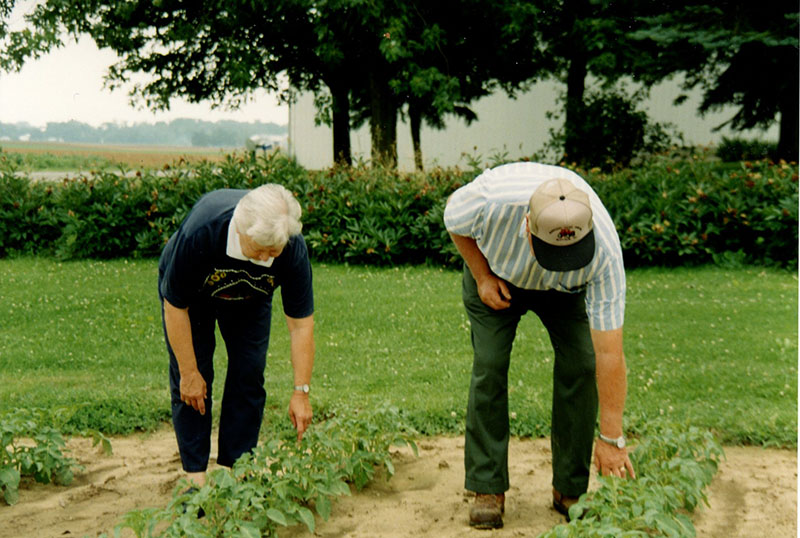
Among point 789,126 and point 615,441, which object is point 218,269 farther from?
point 789,126

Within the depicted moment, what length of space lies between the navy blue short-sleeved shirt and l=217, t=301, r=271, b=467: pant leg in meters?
0.13

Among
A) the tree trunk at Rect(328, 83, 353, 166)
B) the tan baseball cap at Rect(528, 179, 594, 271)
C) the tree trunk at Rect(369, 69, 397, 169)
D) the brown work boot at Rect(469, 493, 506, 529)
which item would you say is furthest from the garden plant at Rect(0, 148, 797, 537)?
the tree trunk at Rect(328, 83, 353, 166)

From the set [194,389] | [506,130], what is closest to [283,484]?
[194,389]

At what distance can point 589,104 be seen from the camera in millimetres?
17781

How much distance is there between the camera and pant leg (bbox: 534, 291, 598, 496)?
142 inches

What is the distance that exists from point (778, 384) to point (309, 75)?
1491 centimetres

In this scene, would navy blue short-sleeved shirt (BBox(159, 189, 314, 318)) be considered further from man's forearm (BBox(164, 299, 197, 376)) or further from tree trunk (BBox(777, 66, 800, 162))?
tree trunk (BBox(777, 66, 800, 162))

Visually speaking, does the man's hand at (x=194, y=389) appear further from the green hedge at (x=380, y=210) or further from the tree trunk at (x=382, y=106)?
the tree trunk at (x=382, y=106)

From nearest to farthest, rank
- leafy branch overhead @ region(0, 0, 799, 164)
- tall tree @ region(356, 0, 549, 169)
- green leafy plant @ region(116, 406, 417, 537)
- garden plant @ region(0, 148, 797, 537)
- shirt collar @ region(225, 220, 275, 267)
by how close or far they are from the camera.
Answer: green leafy plant @ region(116, 406, 417, 537) < shirt collar @ region(225, 220, 275, 267) < garden plant @ region(0, 148, 797, 537) < leafy branch overhead @ region(0, 0, 799, 164) < tall tree @ region(356, 0, 549, 169)

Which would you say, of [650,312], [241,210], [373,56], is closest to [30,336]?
[241,210]

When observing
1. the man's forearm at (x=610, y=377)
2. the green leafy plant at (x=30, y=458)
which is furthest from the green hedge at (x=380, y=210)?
the man's forearm at (x=610, y=377)

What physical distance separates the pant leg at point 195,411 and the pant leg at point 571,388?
56.0 inches

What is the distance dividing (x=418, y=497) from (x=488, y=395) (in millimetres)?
767

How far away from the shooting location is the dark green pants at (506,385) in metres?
3.61
